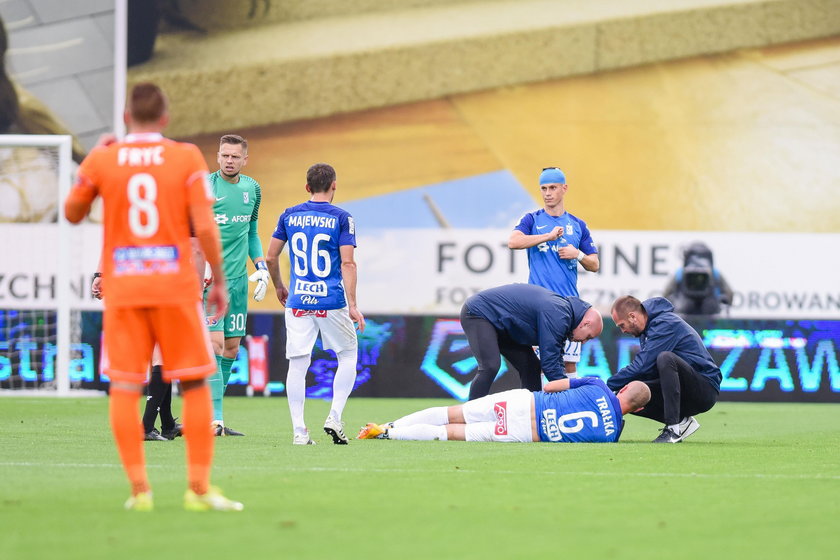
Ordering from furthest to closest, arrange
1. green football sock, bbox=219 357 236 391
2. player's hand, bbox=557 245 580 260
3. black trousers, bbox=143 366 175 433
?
1. player's hand, bbox=557 245 580 260
2. green football sock, bbox=219 357 236 391
3. black trousers, bbox=143 366 175 433

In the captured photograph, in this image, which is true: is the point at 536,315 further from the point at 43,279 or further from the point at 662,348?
the point at 43,279

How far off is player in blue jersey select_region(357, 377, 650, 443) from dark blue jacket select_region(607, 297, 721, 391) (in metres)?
0.23

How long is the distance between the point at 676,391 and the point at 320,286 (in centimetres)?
246

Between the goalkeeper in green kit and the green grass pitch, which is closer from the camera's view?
the green grass pitch

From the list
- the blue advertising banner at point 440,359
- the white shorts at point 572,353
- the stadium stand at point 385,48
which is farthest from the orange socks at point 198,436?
the stadium stand at point 385,48

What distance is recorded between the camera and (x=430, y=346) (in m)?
16.1

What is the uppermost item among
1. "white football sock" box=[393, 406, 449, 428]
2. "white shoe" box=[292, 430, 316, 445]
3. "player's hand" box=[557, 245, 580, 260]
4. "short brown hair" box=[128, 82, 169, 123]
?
"short brown hair" box=[128, 82, 169, 123]

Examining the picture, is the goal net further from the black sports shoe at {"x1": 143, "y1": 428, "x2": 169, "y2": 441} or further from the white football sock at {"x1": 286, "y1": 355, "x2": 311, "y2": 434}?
the white football sock at {"x1": 286, "y1": 355, "x2": 311, "y2": 434}

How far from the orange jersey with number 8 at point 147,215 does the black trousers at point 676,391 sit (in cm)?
454

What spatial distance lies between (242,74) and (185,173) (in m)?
17.0

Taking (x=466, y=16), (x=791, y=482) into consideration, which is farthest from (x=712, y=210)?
(x=791, y=482)

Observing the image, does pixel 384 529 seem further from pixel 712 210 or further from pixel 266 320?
pixel 712 210

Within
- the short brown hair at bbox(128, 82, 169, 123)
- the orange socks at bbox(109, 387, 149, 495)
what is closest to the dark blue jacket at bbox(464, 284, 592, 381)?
the orange socks at bbox(109, 387, 149, 495)

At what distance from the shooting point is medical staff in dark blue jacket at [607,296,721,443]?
960cm
